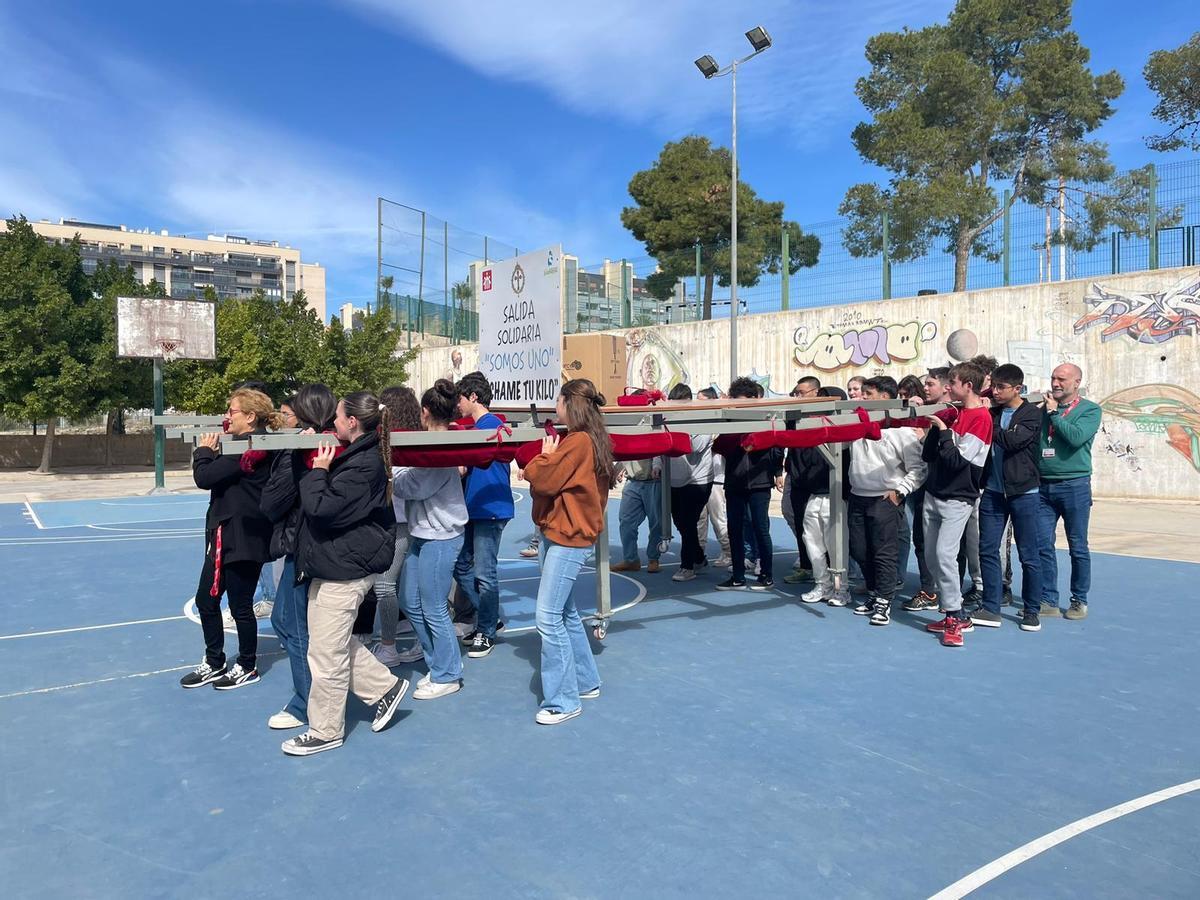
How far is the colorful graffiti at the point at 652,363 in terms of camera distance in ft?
69.6

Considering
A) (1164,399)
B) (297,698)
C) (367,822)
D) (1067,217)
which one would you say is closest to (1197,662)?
(367,822)

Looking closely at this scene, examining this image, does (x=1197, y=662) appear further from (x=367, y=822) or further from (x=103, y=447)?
(x=103, y=447)

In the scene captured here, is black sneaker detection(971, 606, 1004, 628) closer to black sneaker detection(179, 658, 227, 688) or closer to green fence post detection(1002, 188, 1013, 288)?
black sneaker detection(179, 658, 227, 688)

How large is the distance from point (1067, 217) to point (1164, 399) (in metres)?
3.68

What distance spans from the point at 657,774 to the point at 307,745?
5.63 ft

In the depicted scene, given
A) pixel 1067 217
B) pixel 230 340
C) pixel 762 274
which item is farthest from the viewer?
pixel 230 340

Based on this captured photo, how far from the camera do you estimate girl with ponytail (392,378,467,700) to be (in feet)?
15.8

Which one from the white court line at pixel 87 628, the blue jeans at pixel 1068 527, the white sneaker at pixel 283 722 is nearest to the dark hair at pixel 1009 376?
the blue jeans at pixel 1068 527

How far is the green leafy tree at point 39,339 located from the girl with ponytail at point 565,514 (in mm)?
23591

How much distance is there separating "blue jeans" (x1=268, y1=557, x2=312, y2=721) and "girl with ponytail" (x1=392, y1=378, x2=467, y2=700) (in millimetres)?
678

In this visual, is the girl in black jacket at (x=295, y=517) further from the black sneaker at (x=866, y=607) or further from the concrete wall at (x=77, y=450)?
the concrete wall at (x=77, y=450)

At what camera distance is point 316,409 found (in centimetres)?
431

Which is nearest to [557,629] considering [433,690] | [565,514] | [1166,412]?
[565,514]

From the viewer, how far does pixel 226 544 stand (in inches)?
190
